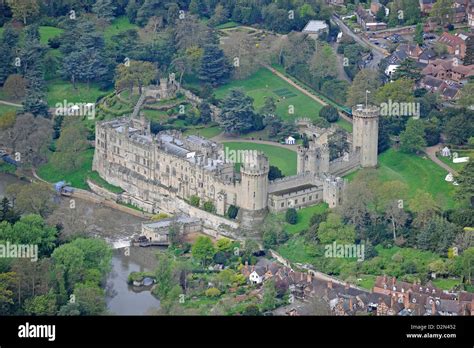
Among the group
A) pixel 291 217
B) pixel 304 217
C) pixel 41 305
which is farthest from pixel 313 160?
pixel 41 305

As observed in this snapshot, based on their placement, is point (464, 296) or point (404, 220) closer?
point (464, 296)

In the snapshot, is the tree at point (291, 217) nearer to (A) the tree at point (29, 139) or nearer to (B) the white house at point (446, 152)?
(B) the white house at point (446, 152)

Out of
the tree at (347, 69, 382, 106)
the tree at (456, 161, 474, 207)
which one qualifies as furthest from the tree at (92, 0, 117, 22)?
the tree at (456, 161, 474, 207)

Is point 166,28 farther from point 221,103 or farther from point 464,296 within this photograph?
point 464,296

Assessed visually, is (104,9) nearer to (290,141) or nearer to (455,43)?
(290,141)

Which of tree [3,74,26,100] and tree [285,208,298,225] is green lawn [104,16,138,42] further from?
tree [285,208,298,225]
